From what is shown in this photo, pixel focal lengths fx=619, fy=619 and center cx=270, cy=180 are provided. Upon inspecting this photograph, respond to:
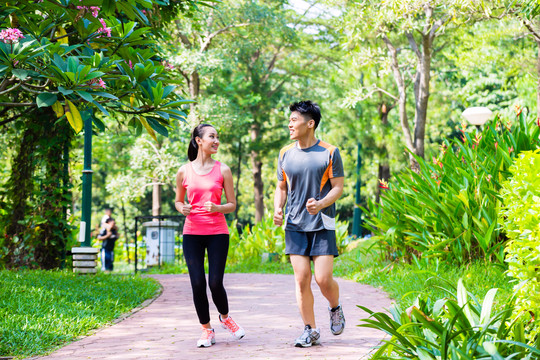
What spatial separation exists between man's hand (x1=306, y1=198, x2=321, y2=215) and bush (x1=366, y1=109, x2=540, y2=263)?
11.0 ft

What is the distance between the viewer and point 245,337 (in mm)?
5668

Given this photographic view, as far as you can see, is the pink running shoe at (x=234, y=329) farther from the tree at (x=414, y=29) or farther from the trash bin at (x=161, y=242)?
the trash bin at (x=161, y=242)

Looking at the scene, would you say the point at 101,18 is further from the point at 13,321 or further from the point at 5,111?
the point at 5,111

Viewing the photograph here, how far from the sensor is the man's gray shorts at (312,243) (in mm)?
4961

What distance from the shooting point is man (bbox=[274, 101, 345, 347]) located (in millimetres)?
4973

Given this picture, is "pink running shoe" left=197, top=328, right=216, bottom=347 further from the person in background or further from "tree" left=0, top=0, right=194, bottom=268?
the person in background

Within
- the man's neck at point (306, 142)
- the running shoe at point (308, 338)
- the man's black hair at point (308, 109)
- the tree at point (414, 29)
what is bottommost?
the running shoe at point (308, 338)

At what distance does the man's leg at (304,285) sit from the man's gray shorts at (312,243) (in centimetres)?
6

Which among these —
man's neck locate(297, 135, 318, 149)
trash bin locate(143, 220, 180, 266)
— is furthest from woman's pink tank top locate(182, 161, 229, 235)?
trash bin locate(143, 220, 180, 266)

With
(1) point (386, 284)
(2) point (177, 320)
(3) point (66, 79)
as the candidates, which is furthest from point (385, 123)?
(3) point (66, 79)

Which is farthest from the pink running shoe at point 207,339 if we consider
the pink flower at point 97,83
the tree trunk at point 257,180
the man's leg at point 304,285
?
the tree trunk at point 257,180

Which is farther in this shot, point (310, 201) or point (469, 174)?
point (469, 174)

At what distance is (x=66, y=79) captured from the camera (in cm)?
475

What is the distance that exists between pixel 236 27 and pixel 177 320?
15935mm
